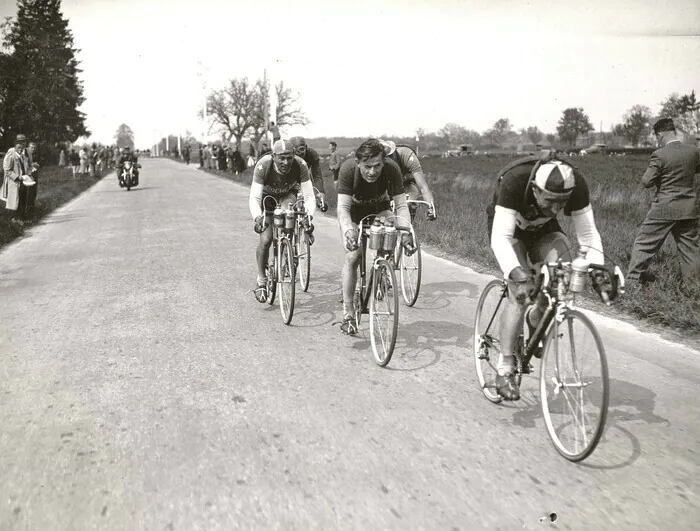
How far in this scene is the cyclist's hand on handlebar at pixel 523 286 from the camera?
12.2 ft

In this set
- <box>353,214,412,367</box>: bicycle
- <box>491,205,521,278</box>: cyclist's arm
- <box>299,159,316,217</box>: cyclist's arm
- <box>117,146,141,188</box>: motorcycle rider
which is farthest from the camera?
<box>117,146,141,188</box>: motorcycle rider

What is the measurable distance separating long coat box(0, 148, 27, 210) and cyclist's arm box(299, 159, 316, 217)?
10342 millimetres

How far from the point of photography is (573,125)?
392 ft

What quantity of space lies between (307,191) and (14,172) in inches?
416

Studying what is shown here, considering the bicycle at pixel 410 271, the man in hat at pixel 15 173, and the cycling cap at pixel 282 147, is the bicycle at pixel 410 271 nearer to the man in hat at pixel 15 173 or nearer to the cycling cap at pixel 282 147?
the cycling cap at pixel 282 147

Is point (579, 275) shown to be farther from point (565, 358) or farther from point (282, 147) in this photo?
point (282, 147)

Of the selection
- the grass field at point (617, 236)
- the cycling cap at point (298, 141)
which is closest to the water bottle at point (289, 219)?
the cycling cap at point (298, 141)

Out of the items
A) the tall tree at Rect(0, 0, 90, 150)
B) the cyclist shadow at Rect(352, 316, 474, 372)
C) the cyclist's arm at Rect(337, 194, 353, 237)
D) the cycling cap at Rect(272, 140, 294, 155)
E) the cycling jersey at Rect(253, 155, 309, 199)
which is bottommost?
the cyclist shadow at Rect(352, 316, 474, 372)

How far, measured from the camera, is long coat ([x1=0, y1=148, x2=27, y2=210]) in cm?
1451

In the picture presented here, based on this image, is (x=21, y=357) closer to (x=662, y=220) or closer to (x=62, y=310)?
(x=62, y=310)

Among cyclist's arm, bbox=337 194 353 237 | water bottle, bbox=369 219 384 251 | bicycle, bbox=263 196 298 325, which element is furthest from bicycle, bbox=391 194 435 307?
water bottle, bbox=369 219 384 251

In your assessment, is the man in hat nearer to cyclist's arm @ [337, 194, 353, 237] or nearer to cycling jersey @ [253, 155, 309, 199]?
→ cycling jersey @ [253, 155, 309, 199]

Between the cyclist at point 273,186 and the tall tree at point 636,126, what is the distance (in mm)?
108103

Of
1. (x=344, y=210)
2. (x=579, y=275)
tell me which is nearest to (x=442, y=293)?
(x=344, y=210)
